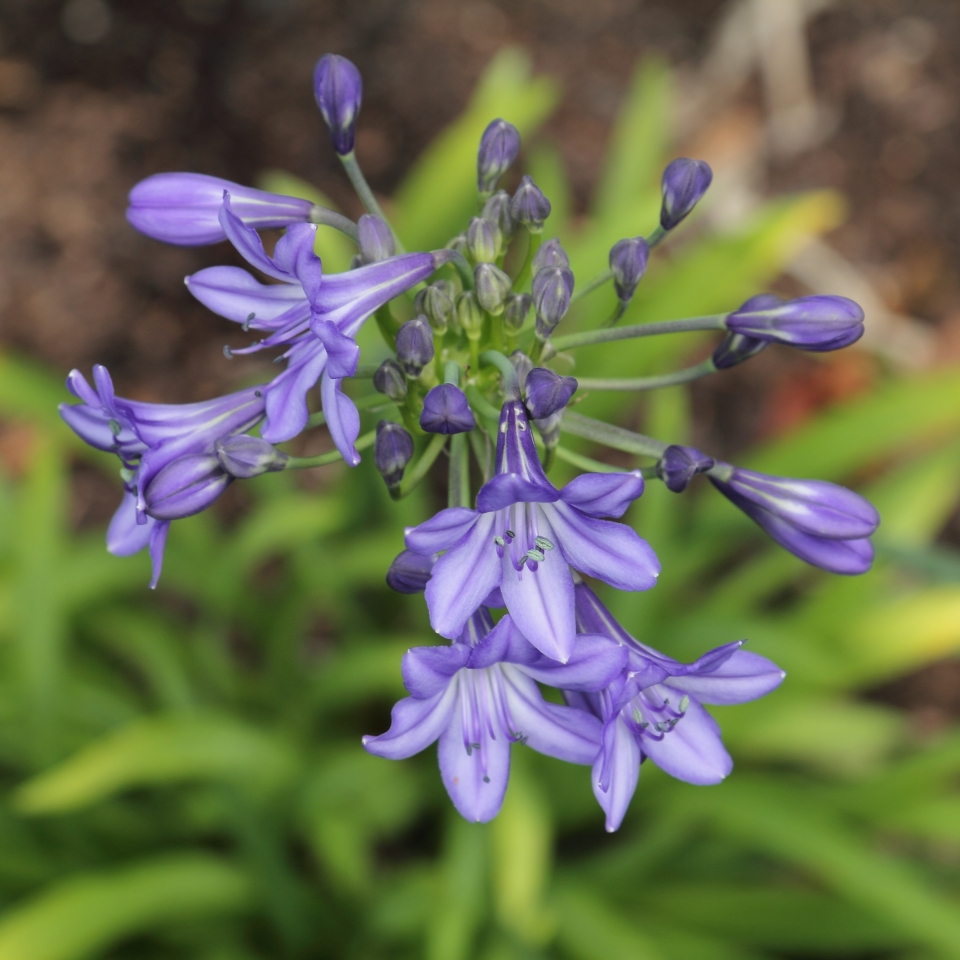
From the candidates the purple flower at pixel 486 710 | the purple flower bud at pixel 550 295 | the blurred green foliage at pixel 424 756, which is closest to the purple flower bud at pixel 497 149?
the purple flower bud at pixel 550 295

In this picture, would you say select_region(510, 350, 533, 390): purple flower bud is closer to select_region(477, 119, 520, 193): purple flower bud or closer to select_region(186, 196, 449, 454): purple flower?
select_region(186, 196, 449, 454): purple flower

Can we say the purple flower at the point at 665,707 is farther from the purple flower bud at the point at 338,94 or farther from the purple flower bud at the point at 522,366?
the purple flower bud at the point at 338,94

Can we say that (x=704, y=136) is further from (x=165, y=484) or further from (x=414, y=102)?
(x=165, y=484)

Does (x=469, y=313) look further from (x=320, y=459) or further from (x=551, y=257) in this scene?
(x=320, y=459)

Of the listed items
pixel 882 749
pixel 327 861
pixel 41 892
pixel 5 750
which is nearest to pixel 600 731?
pixel 327 861

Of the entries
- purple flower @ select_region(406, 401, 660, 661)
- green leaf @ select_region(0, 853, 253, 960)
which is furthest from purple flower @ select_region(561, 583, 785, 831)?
green leaf @ select_region(0, 853, 253, 960)

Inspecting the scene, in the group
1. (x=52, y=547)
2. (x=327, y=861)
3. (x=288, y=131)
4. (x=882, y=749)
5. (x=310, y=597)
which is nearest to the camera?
(x=52, y=547)

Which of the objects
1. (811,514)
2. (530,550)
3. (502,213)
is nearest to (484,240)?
(502,213)
